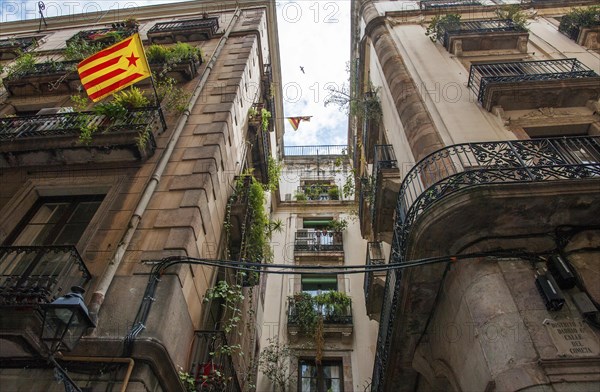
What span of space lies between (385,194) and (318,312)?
5760 millimetres

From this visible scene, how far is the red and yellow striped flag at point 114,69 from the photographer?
9188 millimetres

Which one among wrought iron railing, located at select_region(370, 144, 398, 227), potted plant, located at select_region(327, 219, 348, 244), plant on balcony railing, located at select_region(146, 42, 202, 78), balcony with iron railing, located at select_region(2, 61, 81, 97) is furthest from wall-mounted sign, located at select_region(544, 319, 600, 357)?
balcony with iron railing, located at select_region(2, 61, 81, 97)

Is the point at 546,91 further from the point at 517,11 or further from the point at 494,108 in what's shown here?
the point at 517,11

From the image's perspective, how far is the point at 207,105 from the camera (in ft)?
36.2

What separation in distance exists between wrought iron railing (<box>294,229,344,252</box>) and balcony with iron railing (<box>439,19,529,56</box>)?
9280 millimetres

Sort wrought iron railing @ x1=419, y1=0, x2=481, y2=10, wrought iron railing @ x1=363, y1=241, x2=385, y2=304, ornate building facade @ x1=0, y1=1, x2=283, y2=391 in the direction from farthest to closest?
wrought iron railing @ x1=419, y1=0, x2=481, y2=10 < wrought iron railing @ x1=363, y1=241, x2=385, y2=304 < ornate building facade @ x1=0, y1=1, x2=283, y2=391

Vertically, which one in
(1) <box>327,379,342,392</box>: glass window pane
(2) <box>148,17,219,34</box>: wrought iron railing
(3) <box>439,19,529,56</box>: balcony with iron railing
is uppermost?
(2) <box>148,17,219,34</box>: wrought iron railing

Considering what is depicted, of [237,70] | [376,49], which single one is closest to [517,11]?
[376,49]

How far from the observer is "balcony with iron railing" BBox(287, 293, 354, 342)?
44.8 feet

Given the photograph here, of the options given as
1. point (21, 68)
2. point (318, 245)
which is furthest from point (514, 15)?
point (21, 68)

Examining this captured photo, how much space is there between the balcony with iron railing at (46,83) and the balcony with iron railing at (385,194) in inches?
387

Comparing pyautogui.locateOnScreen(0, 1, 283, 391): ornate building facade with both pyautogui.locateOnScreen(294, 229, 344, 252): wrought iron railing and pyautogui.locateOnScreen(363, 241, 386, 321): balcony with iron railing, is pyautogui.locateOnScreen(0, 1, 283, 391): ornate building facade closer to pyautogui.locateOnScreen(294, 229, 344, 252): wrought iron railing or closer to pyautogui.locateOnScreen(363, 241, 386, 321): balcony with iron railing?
pyautogui.locateOnScreen(363, 241, 386, 321): balcony with iron railing

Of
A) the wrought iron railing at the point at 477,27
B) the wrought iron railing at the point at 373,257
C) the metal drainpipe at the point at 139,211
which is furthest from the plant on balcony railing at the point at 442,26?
the metal drainpipe at the point at 139,211

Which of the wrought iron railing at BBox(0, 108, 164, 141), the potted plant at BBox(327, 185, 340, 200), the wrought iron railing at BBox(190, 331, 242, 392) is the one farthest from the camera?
the potted plant at BBox(327, 185, 340, 200)
